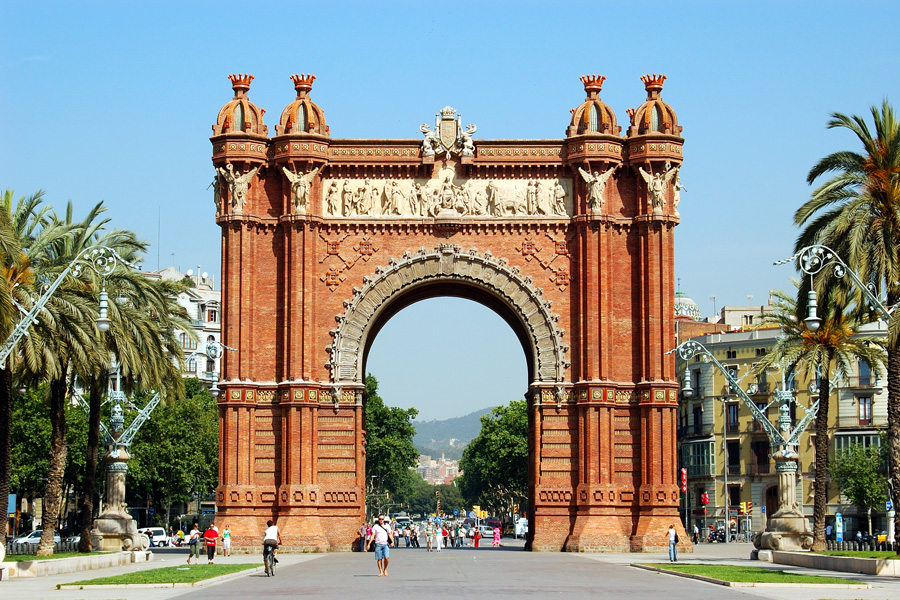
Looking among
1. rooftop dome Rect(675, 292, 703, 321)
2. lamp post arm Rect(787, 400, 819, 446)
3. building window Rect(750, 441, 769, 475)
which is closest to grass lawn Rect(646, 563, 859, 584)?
lamp post arm Rect(787, 400, 819, 446)

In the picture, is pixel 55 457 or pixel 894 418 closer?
pixel 894 418

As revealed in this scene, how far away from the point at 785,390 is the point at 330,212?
1772cm

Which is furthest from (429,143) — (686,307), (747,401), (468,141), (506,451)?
(686,307)

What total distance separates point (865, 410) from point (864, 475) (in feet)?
26.5

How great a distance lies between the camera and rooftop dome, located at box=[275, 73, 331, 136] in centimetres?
4959

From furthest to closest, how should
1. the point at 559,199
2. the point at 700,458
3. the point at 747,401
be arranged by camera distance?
the point at 700,458
the point at 559,199
the point at 747,401

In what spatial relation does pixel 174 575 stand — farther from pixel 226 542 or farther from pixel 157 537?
pixel 157 537

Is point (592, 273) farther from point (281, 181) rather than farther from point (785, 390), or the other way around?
point (281, 181)

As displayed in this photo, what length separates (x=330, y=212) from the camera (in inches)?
1973

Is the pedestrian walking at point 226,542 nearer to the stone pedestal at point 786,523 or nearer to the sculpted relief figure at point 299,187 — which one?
the sculpted relief figure at point 299,187

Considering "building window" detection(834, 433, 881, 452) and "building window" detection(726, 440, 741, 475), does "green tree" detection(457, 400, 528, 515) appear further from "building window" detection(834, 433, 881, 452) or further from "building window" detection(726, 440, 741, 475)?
"building window" detection(834, 433, 881, 452)

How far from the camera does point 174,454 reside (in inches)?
2963

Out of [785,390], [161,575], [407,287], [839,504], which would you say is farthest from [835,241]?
[839,504]

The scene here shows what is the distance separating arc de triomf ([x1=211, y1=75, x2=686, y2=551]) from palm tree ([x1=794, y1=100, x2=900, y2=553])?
1107 cm
